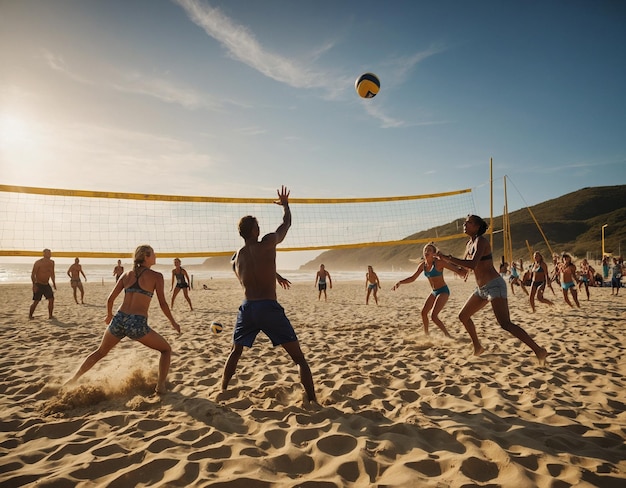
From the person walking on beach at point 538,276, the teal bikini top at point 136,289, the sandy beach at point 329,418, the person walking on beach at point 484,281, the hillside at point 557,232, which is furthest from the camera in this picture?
the hillside at point 557,232

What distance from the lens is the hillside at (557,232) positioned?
60.7 m

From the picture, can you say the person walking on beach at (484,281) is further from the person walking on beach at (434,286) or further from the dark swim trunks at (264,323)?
the dark swim trunks at (264,323)

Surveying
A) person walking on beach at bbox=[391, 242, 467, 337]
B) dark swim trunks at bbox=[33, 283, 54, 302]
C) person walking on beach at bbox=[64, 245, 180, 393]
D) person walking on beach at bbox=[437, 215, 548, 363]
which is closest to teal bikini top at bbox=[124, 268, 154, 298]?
person walking on beach at bbox=[64, 245, 180, 393]

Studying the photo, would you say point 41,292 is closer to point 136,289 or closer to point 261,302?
point 136,289

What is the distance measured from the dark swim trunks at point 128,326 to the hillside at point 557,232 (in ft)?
185

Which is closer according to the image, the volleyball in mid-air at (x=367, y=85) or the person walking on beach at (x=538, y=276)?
the volleyball in mid-air at (x=367, y=85)

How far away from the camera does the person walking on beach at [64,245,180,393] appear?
2.91 m

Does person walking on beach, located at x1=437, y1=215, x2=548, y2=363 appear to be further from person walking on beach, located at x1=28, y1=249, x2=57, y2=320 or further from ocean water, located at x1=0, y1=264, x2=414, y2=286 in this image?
ocean water, located at x1=0, y1=264, x2=414, y2=286

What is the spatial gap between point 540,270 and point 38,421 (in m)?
9.14

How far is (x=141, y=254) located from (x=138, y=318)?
59 cm

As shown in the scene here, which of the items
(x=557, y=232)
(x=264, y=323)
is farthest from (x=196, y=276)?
(x=557, y=232)

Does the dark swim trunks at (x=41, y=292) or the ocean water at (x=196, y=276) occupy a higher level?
the dark swim trunks at (x=41, y=292)

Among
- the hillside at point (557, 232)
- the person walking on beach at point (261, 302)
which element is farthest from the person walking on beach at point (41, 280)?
the hillside at point (557, 232)

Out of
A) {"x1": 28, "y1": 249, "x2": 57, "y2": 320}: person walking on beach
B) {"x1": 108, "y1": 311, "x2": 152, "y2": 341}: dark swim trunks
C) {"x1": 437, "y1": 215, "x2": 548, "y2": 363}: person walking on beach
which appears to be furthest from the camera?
{"x1": 28, "y1": 249, "x2": 57, "y2": 320}: person walking on beach
